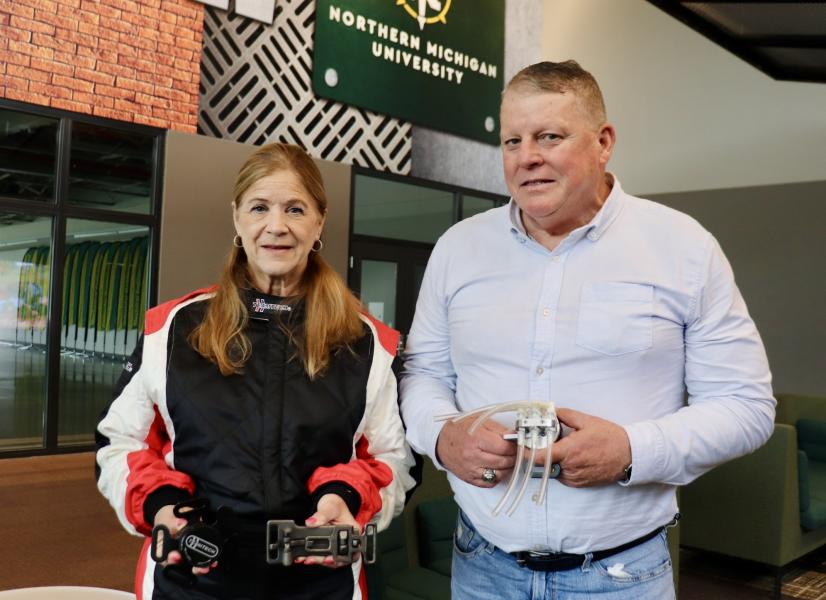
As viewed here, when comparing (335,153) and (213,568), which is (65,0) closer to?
(335,153)

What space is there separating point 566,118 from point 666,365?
1.46ft

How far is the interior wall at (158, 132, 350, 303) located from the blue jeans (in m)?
5.10

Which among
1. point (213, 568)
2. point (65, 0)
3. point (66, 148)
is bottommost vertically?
point (213, 568)

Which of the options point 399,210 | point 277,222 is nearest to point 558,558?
point 277,222

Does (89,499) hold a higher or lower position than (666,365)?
lower

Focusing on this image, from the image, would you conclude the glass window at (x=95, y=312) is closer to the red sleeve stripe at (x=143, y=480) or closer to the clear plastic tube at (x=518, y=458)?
the red sleeve stripe at (x=143, y=480)

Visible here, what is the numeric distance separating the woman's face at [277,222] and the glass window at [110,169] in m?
5.03

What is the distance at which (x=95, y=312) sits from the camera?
6156 millimetres

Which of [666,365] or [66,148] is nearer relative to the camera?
[666,365]

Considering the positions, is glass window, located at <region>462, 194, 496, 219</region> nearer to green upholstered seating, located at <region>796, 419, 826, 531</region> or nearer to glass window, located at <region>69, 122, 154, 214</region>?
glass window, located at <region>69, 122, 154, 214</region>

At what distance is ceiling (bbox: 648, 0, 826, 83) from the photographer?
5.30 metres

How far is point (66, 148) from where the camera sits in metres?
5.83

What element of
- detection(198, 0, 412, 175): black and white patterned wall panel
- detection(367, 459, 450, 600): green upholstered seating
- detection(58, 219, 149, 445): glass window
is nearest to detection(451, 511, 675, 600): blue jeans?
detection(367, 459, 450, 600): green upholstered seating

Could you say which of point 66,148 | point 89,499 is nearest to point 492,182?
point 66,148
